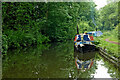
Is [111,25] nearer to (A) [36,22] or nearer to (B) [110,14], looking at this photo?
(B) [110,14]

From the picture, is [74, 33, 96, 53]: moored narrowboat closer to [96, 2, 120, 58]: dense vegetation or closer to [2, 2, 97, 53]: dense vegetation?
[96, 2, 120, 58]: dense vegetation

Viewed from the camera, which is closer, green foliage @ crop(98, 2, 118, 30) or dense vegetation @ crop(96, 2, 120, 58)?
dense vegetation @ crop(96, 2, 120, 58)

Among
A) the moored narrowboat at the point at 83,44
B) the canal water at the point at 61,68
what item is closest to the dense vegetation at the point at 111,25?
the moored narrowboat at the point at 83,44

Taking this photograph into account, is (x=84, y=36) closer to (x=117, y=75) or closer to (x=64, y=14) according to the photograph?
(x=117, y=75)

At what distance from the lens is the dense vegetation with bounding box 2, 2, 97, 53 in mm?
22248

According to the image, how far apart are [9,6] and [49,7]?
10.8m

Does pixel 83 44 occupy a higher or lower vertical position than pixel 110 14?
lower

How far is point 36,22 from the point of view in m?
27.5

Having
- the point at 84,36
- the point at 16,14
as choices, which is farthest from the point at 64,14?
the point at 84,36

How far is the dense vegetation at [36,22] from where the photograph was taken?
22.2 metres

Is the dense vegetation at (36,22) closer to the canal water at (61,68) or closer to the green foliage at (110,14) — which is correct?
the canal water at (61,68)

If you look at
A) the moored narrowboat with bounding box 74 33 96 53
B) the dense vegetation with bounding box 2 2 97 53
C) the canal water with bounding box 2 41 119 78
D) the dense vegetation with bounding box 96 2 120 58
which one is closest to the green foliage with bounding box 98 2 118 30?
the dense vegetation with bounding box 96 2 120 58

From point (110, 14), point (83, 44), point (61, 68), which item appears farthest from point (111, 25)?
point (61, 68)

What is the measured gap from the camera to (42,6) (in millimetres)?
30438
